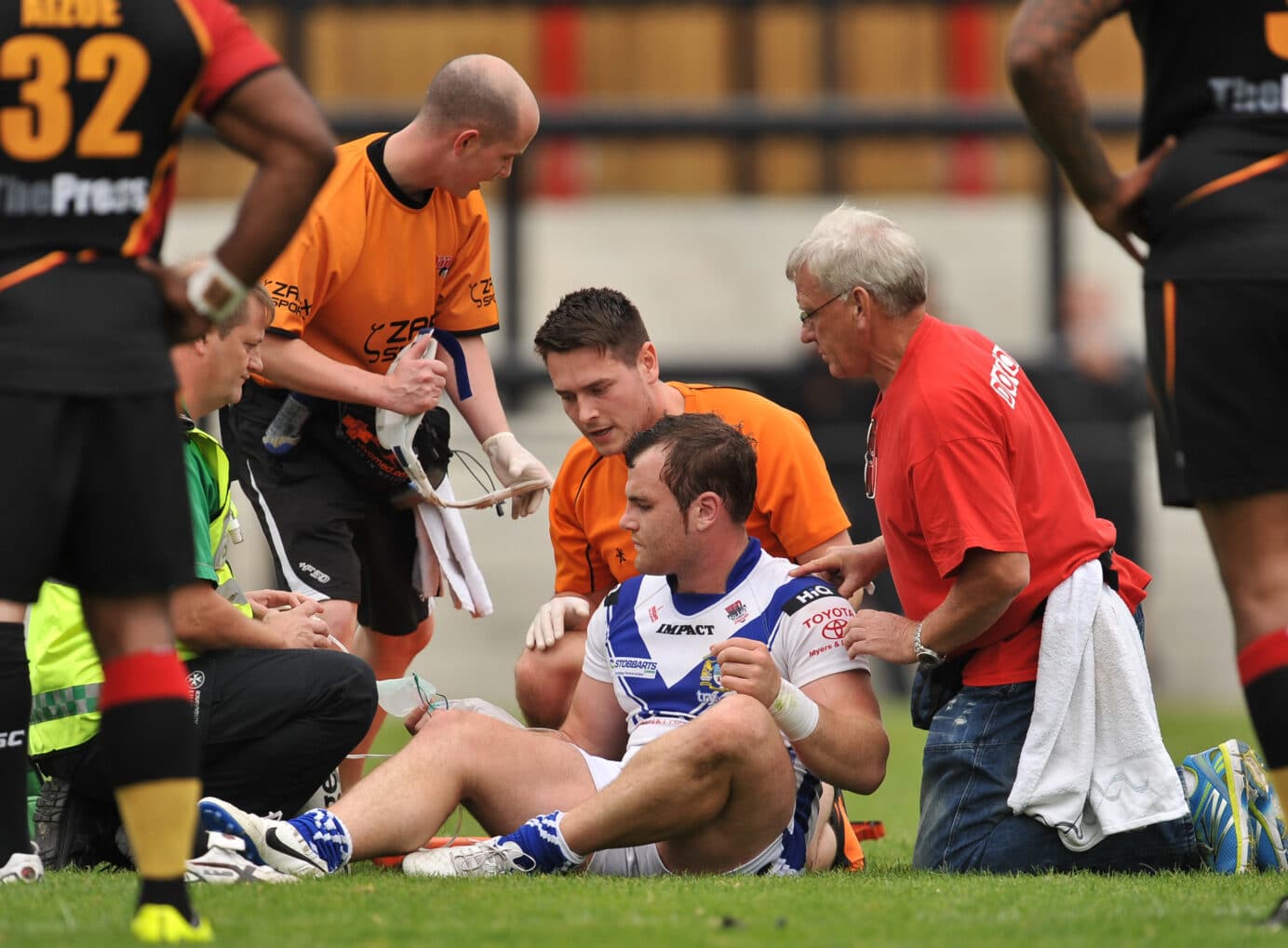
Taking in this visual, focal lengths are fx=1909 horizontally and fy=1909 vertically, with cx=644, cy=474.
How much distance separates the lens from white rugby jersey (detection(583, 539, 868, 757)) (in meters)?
4.89

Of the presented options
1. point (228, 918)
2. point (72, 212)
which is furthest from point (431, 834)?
point (72, 212)

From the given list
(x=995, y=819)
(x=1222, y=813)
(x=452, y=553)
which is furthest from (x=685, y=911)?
(x=452, y=553)

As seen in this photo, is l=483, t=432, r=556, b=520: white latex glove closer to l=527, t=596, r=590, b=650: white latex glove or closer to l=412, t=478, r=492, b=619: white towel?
l=412, t=478, r=492, b=619: white towel

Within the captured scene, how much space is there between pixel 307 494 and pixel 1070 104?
3.14 meters

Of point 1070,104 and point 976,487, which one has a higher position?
point 1070,104

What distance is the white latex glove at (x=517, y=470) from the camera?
585 centimetres

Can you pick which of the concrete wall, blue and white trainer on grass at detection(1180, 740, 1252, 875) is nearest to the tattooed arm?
blue and white trainer on grass at detection(1180, 740, 1252, 875)

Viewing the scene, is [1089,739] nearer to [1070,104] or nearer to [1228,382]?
[1228,382]

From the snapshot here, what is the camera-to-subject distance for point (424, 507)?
20.6ft

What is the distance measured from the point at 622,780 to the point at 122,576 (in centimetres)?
153

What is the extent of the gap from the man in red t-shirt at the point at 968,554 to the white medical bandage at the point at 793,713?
0.22 m

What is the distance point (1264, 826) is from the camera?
496 cm

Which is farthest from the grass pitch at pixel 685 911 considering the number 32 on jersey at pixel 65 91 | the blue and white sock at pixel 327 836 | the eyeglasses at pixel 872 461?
the number 32 on jersey at pixel 65 91

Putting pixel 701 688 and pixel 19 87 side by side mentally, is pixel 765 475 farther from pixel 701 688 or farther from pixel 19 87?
pixel 19 87
